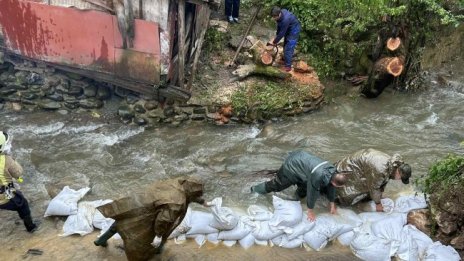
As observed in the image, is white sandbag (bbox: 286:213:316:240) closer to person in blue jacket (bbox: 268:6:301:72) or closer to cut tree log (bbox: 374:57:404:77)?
person in blue jacket (bbox: 268:6:301:72)

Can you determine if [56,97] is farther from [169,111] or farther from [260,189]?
[260,189]

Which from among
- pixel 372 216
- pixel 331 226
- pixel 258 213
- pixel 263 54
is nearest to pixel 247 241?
pixel 258 213

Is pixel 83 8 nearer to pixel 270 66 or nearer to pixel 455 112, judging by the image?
pixel 270 66

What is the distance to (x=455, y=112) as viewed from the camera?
8391mm

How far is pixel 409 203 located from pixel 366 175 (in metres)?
0.86

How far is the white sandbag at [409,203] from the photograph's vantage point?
5633 mm

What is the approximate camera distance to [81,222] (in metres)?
5.26

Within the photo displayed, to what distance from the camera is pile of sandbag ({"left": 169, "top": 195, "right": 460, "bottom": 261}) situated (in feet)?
16.8

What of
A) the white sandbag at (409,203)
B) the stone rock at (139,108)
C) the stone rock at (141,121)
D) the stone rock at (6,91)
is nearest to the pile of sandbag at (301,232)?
the white sandbag at (409,203)

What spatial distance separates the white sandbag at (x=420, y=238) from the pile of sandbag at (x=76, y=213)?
146 inches

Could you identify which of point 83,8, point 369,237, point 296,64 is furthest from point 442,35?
point 83,8

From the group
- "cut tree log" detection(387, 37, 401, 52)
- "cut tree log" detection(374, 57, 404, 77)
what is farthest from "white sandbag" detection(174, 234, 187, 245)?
"cut tree log" detection(387, 37, 401, 52)

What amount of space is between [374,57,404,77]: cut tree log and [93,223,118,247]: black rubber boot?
19.6ft

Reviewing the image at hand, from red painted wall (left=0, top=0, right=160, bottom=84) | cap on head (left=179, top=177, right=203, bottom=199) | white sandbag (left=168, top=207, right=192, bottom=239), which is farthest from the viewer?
red painted wall (left=0, top=0, right=160, bottom=84)
